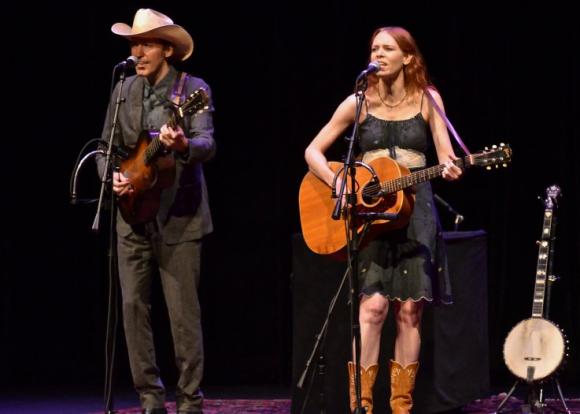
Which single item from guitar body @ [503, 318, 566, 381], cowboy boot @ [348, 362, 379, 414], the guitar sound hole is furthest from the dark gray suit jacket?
Result: guitar body @ [503, 318, 566, 381]

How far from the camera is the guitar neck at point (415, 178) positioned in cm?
447

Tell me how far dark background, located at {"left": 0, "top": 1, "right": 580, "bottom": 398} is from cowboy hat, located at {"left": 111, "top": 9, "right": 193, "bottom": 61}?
6.84ft

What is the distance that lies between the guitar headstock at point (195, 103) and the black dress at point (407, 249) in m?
0.81

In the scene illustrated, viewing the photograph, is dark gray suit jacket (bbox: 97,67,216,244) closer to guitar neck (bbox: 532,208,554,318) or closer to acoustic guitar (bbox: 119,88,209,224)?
acoustic guitar (bbox: 119,88,209,224)

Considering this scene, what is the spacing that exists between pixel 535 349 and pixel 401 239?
134 centimetres

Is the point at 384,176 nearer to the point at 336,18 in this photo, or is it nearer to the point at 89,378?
the point at 336,18

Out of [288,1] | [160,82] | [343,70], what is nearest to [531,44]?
[343,70]

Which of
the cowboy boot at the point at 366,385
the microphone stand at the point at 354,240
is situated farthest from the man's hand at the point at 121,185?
the cowboy boot at the point at 366,385

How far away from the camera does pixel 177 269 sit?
503 cm

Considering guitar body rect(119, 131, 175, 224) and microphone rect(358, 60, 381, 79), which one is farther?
guitar body rect(119, 131, 175, 224)

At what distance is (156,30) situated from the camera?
5.09m

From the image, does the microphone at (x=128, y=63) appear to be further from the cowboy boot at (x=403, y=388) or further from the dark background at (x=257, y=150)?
the dark background at (x=257, y=150)

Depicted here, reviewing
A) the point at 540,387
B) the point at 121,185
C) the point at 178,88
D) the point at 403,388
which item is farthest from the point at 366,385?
the point at 178,88

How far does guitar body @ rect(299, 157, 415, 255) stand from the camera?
4.63m
